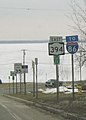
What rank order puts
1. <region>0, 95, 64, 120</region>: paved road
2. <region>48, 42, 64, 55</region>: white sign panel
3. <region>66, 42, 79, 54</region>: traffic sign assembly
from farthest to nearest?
<region>48, 42, 64, 55</region>: white sign panel → <region>66, 42, 79, 54</region>: traffic sign assembly → <region>0, 95, 64, 120</region>: paved road

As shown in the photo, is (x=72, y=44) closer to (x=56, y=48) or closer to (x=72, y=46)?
(x=72, y=46)

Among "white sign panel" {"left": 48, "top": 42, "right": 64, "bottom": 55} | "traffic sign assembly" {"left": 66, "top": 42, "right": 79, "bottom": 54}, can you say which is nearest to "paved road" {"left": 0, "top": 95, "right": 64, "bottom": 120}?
"white sign panel" {"left": 48, "top": 42, "right": 64, "bottom": 55}

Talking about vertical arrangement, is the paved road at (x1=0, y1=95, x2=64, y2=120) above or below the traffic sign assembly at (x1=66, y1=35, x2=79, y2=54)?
below

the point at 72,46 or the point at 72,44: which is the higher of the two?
the point at 72,44

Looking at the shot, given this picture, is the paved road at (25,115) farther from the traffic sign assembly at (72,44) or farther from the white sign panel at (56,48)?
the traffic sign assembly at (72,44)

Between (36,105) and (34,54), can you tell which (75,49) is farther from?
(34,54)

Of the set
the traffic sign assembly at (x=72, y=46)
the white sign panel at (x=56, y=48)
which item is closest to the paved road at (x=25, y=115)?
the white sign panel at (x=56, y=48)

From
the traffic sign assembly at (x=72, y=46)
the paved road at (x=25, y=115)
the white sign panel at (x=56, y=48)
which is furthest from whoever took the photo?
the white sign panel at (x=56, y=48)

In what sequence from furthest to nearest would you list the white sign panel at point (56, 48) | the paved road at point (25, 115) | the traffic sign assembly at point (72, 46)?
the white sign panel at point (56, 48) → the traffic sign assembly at point (72, 46) → the paved road at point (25, 115)

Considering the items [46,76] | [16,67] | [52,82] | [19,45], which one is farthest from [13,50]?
[16,67]

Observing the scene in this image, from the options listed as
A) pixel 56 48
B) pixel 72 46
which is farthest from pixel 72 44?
pixel 56 48

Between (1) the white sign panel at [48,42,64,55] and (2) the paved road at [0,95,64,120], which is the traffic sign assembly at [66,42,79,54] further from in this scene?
(2) the paved road at [0,95,64,120]

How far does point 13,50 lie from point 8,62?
5.15 metres

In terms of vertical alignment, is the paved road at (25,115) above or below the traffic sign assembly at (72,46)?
below
